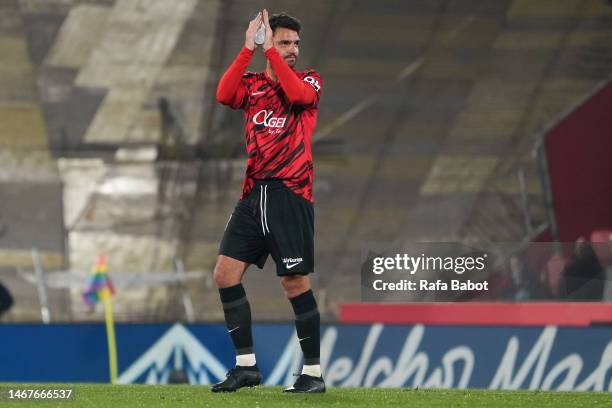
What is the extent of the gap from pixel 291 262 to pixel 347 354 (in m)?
4.68

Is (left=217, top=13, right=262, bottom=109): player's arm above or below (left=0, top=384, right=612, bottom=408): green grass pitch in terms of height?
above

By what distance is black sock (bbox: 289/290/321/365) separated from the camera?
5.05 metres

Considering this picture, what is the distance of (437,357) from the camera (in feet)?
30.5

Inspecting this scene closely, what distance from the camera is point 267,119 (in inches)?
198

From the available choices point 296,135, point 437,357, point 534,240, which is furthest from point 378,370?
point 534,240

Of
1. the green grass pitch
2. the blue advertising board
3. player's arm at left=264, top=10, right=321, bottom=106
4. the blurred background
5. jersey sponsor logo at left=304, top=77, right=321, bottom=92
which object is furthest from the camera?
the blurred background

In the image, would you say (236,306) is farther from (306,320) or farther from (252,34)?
(252,34)

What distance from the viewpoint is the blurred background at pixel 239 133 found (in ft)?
57.2

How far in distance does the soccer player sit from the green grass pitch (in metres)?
0.18

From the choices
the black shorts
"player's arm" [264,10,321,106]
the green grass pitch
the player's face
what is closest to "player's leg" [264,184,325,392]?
the black shorts

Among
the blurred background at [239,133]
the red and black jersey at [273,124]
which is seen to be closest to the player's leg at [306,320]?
the red and black jersey at [273,124]

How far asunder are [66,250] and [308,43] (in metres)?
4.62

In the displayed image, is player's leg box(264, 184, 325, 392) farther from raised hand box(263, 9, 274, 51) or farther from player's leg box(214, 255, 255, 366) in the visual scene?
raised hand box(263, 9, 274, 51)
